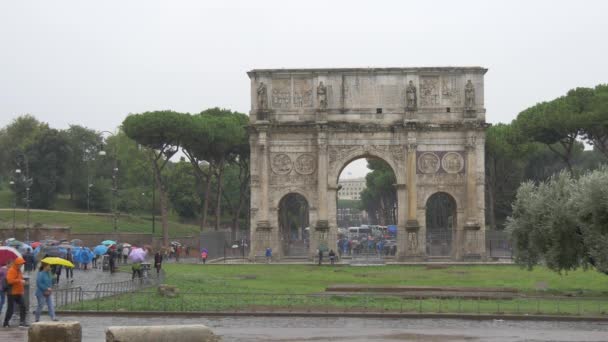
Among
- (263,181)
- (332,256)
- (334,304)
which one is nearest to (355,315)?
(334,304)

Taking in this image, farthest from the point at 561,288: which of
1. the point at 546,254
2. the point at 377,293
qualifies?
the point at 377,293

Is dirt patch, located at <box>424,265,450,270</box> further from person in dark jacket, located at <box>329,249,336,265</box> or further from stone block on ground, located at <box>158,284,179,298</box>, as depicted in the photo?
stone block on ground, located at <box>158,284,179,298</box>

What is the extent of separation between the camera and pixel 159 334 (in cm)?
1555

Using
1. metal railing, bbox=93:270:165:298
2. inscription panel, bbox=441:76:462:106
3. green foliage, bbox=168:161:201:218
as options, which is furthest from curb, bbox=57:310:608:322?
green foliage, bbox=168:161:201:218

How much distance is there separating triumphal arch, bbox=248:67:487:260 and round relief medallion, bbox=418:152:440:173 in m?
0.06

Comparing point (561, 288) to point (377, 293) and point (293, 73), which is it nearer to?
point (377, 293)

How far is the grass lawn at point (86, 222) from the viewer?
79.7 meters

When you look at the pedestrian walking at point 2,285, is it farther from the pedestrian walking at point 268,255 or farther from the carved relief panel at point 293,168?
the carved relief panel at point 293,168

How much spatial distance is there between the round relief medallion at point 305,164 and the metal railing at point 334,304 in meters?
27.6

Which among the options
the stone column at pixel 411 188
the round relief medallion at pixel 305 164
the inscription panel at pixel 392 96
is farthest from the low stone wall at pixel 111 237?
the inscription panel at pixel 392 96

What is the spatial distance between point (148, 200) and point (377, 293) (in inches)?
2991

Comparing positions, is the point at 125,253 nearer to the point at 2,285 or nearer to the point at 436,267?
the point at 436,267

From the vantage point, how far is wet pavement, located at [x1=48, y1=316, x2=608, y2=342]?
66.7 ft

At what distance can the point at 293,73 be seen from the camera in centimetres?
5700
